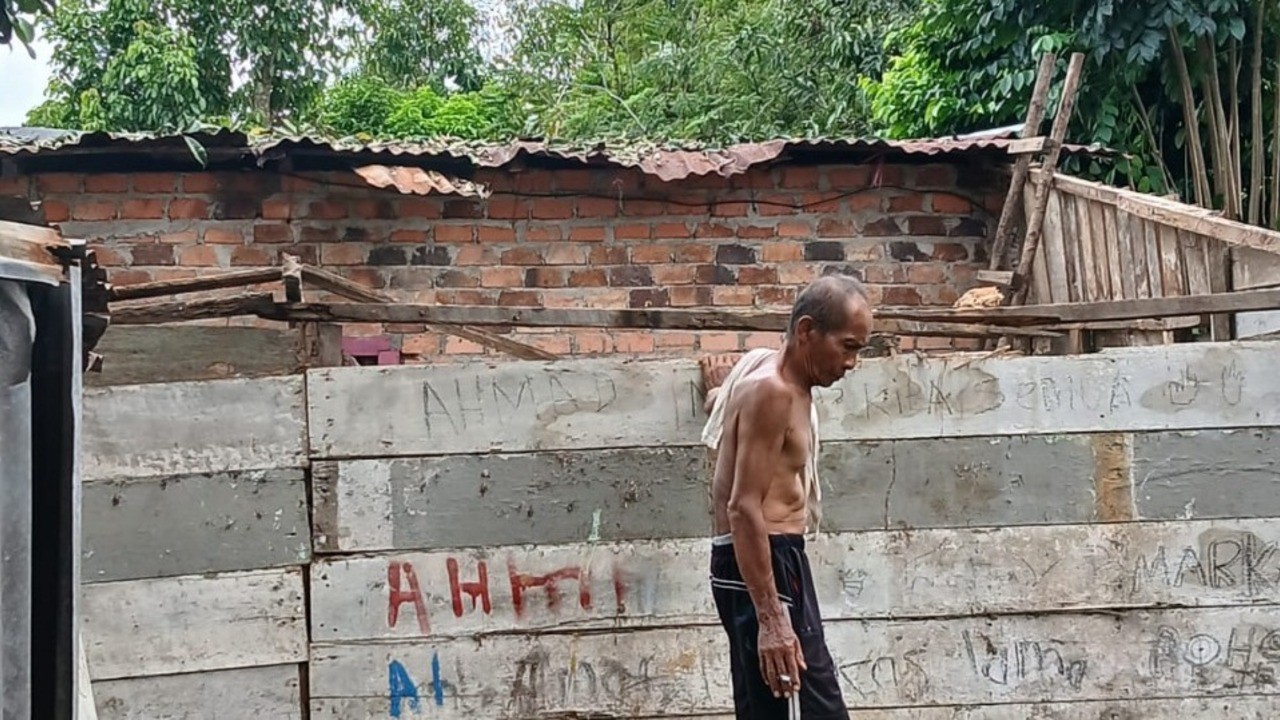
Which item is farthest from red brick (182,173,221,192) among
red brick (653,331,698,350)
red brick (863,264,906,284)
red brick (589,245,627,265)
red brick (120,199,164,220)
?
red brick (863,264,906,284)

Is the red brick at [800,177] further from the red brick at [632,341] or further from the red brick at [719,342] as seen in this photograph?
the red brick at [632,341]

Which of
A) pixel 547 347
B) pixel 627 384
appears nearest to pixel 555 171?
pixel 547 347

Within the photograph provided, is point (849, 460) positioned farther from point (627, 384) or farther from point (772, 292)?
point (772, 292)

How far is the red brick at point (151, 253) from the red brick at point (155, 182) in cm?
26

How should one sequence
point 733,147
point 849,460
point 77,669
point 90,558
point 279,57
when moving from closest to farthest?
point 77,669 → point 90,558 → point 849,460 → point 733,147 → point 279,57

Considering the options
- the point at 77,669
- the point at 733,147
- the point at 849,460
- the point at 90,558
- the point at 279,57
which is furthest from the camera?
the point at 279,57

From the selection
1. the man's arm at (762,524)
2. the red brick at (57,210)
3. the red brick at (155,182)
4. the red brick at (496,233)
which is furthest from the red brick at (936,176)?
the red brick at (57,210)

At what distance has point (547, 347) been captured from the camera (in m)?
6.10

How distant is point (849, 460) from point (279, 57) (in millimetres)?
13518

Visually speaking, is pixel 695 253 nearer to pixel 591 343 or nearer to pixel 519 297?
pixel 591 343

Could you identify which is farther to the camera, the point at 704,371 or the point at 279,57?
the point at 279,57

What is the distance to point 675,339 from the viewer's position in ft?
20.4

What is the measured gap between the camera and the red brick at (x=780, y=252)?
20.5 feet

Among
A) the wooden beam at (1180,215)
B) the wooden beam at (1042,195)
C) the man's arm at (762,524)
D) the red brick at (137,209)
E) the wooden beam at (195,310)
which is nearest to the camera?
the man's arm at (762,524)
